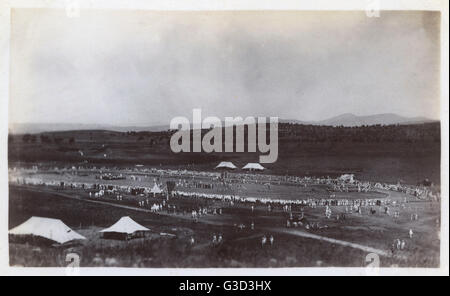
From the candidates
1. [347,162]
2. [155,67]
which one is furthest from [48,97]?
[347,162]

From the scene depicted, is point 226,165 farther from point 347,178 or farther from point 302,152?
point 347,178

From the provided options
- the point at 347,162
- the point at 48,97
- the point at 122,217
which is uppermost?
the point at 48,97

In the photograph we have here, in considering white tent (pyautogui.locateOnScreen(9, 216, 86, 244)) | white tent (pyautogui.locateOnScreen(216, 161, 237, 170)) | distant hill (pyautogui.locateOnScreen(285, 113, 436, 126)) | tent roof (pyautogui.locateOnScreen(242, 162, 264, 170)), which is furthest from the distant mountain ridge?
white tent (pyautogui.locateOnScreen(9, 216, 86, 244))

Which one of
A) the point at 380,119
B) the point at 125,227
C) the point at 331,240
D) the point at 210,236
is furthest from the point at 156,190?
the point at 380,119

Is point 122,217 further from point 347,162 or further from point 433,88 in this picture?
point 433,88

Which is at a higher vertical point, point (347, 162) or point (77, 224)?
point (347, 162)

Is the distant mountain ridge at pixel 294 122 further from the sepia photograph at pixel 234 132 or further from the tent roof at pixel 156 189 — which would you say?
the tent roof at pixel 156 189
